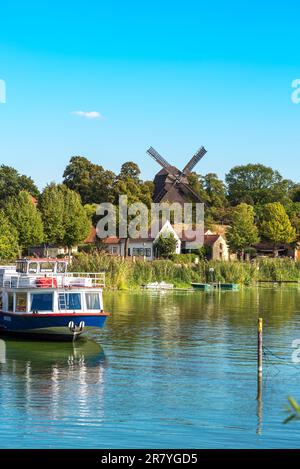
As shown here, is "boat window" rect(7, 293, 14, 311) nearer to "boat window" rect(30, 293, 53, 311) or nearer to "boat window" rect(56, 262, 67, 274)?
"boat window" rect(30, 293, 53, 311)

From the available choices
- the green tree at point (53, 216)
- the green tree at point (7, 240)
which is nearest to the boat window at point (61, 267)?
the green tree at point (7, 240)

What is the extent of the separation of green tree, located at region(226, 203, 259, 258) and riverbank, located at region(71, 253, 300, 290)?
14.2 meters

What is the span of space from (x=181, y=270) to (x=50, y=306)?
54.8 meters

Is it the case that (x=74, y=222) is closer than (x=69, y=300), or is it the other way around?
(x=69, y=300)

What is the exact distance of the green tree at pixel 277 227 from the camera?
5212 inches

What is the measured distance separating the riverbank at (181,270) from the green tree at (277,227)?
2075cm

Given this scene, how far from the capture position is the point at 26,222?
99.2 meters

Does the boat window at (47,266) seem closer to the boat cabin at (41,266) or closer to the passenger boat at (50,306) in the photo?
the boat cabin at (41,266)

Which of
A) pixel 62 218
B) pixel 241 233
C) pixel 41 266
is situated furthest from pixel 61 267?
pixel 241 233

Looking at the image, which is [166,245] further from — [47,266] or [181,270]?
[47,266]

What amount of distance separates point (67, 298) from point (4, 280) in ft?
17.2

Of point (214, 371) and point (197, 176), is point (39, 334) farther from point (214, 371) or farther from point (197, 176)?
point (197, 176)

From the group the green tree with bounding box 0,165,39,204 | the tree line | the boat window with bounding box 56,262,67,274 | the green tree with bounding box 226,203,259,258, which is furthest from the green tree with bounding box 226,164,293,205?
the boat window with bounding box 56,262,67,274

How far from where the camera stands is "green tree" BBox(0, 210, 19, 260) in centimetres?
9062
